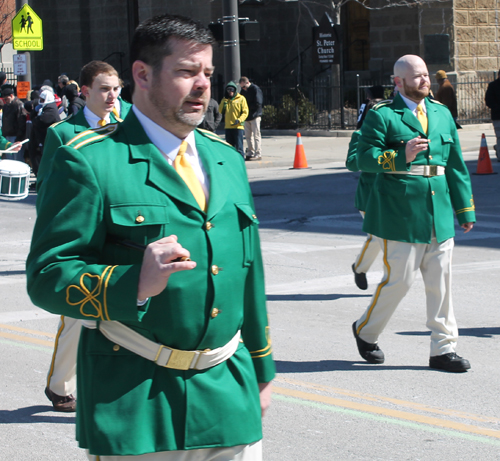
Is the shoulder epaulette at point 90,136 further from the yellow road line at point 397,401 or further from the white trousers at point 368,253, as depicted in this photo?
the white trousers at point 368,253

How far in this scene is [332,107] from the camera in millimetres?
27391

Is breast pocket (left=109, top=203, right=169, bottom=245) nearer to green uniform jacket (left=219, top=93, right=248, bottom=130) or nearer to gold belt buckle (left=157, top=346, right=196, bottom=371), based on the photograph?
gold belt buckle (left=157, top=346, right=196, bottom=371)

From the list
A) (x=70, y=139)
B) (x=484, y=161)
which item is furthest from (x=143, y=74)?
(x=484, y=161)

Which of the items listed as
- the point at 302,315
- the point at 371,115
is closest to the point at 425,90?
the point at 371,115

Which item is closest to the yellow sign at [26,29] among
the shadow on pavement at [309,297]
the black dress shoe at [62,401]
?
the shadow on pavement at [309,297]

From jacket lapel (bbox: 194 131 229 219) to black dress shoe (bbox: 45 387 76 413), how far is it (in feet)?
9.29

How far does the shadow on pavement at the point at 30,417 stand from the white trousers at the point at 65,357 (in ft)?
0.50

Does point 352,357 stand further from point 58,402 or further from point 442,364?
point 58,402

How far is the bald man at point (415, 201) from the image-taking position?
589 cm

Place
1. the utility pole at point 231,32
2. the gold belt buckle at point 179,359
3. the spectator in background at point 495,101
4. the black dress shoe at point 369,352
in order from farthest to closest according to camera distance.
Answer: the spectator in background at point 495,101 → the utility pole at point 231,32 → the black dress shoe at point 369,352 → the gold belt buckle at point 179,359

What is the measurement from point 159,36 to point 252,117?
17751 mm

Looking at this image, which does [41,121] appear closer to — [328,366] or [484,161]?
[484,161]

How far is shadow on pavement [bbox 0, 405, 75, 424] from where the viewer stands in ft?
16.9

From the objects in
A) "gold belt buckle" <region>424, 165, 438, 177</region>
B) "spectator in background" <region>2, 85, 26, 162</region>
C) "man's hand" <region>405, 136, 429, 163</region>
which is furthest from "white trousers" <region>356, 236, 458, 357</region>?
"spectator in background" <region>2, 85, 26, 162</region>
